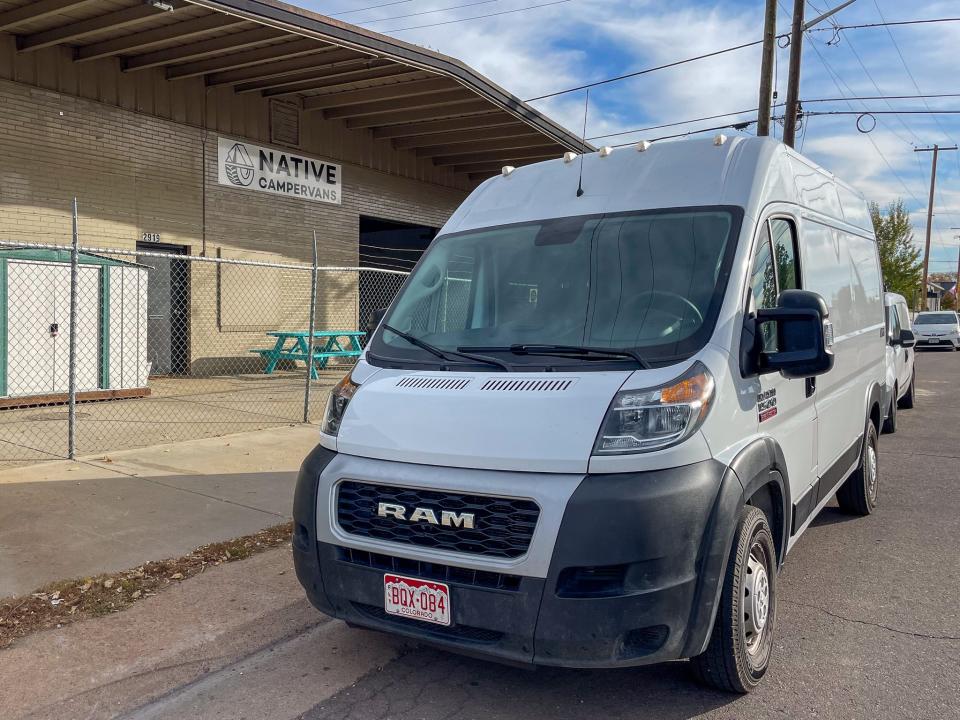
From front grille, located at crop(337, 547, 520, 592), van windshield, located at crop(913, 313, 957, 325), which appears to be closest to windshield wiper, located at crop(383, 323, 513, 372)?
front grille, located at crop(337, 547, 520, 592)

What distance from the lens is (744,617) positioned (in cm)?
329

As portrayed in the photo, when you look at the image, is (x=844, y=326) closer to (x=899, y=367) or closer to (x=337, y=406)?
(x=337, y=406)

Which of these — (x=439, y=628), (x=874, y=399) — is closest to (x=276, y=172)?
(x=874, y=399)

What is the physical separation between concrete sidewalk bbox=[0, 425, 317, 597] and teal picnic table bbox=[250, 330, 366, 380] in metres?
5.41

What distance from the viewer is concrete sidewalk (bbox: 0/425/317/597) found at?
16.1ft

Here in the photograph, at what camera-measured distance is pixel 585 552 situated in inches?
111

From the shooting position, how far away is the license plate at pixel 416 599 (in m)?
3.03

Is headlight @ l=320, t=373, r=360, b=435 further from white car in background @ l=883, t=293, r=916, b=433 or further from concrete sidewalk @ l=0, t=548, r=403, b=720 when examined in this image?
white car in background @ l=883, t=293, r=916, b=433

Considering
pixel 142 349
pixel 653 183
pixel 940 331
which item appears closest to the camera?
pixel 653 183

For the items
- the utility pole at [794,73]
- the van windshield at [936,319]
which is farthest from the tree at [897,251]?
the utility pole at [794,73]

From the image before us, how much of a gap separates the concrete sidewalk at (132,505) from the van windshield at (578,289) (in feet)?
7.73

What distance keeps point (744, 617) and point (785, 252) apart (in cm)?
182

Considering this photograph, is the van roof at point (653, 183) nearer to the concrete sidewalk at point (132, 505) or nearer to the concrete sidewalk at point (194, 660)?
the concrete sidewalk at point (194, 660)

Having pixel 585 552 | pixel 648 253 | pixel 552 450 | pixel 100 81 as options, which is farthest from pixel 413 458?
pixel 100 81
